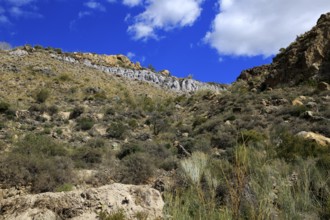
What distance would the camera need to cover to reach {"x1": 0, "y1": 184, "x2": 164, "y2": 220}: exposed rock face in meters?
6.74

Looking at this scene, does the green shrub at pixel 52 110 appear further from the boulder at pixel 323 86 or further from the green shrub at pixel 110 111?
the boulder at pixel 323 86

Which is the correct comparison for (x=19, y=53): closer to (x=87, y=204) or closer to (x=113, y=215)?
(x=87, y=204)

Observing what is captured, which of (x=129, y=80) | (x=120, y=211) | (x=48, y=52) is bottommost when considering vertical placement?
(x=120, y=211)

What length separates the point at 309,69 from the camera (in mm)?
23953

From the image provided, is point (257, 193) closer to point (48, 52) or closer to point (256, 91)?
point (256, 91)

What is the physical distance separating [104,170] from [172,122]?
1152 cm

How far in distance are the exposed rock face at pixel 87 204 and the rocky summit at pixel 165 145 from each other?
2 cm

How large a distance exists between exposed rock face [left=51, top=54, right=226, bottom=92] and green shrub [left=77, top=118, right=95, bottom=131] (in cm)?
2598

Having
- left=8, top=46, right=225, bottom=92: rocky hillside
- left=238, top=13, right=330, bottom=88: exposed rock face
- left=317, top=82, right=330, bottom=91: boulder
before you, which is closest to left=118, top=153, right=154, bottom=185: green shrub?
left=317, top=82, right=330, bottom=91: boulder

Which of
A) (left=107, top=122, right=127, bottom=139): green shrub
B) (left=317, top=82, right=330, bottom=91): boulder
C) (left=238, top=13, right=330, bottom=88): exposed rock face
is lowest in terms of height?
(left=107, top=122, right=127, bottom=139): green shrub

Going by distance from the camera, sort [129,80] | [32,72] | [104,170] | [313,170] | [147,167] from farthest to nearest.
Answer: [129,80]
[32,72]
[104,170]
[147,167]
[313,170]

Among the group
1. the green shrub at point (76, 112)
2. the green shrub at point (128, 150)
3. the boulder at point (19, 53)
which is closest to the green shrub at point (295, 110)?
the green shrub at point (128, 150)

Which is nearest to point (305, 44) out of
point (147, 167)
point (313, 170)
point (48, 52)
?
point (147, 167)

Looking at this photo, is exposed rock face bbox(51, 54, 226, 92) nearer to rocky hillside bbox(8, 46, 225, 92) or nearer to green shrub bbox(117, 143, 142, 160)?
rocky hillside bbox(8, 46, 225, 92)
